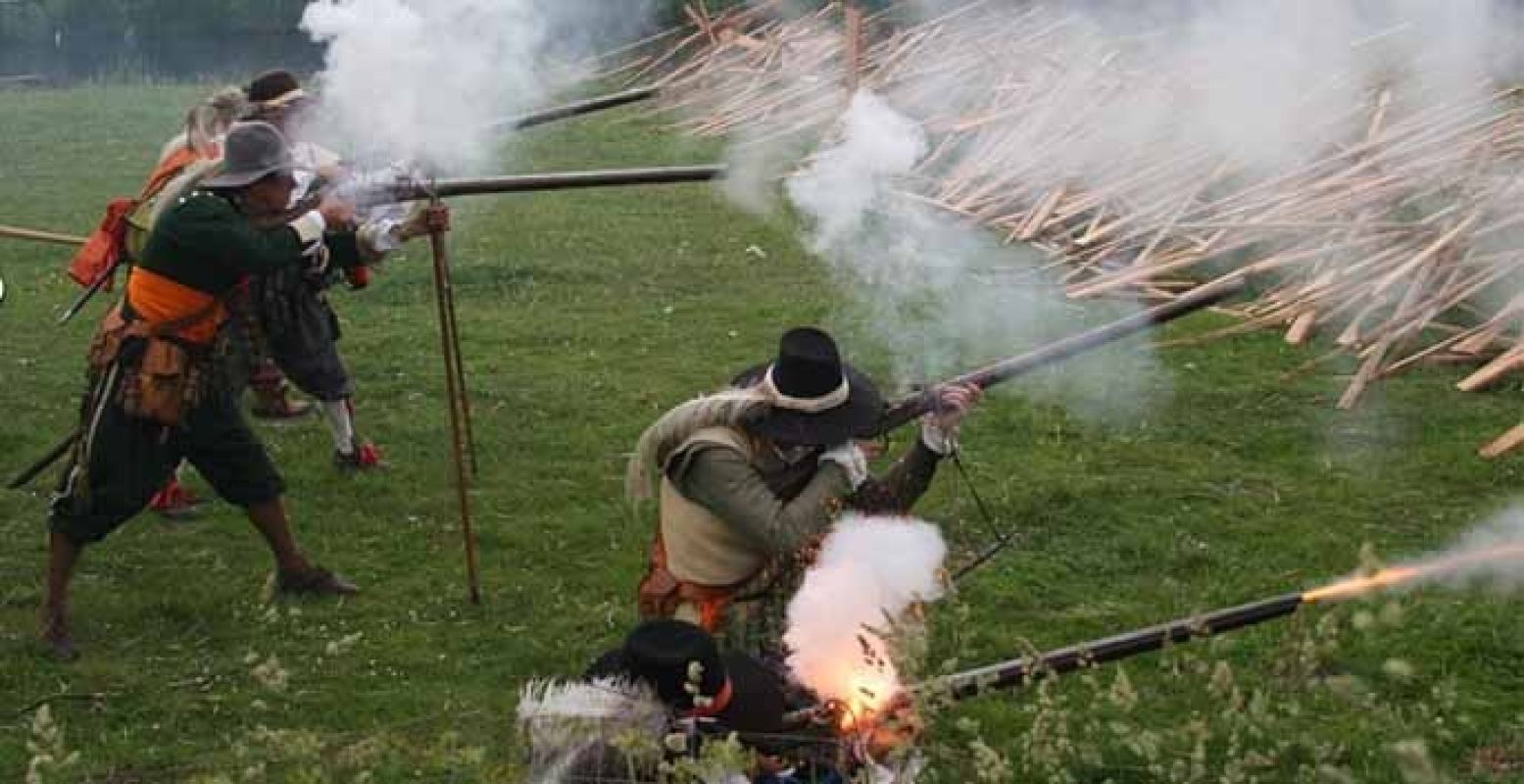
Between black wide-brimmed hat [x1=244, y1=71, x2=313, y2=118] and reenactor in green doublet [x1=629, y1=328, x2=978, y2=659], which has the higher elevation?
black wide-brimmed hat [x1=244, y1=71, x2=313, y2=118]

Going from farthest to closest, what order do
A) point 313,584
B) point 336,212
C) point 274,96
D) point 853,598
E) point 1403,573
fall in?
point 274,96 < point 313,584 < point 336,212 < point 853,598 < point 1403,573

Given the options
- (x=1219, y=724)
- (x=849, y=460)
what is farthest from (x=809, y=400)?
(x=1219, y=724)

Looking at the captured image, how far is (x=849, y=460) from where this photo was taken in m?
5.69

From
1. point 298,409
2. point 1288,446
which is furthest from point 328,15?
point 1288,446

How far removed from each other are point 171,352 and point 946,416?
9.79ft

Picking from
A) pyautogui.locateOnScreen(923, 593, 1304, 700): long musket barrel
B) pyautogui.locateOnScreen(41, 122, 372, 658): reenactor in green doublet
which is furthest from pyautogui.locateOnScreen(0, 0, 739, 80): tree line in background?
pyautogui.locateOnScreen(923, 593, 1304, 700): long musket barrel

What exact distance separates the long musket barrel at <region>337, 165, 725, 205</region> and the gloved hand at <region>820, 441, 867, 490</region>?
246 centimetres

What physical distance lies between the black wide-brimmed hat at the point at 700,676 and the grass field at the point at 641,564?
18.3 inches

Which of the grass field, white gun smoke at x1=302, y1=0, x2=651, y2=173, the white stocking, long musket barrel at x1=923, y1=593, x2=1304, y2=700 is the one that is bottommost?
the grass field

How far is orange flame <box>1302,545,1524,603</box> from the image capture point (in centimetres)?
429

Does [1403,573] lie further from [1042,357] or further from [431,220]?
[431,220]

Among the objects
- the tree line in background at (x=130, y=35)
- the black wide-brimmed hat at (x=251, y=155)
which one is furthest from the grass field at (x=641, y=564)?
the tree line in background at (x=130, y=35)

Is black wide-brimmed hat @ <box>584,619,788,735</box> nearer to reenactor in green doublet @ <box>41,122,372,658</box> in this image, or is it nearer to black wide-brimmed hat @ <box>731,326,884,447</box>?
black wide-brimmed hat @ <box>731,326,884,447</box>

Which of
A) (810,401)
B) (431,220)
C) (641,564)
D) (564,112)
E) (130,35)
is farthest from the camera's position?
(130,35)
